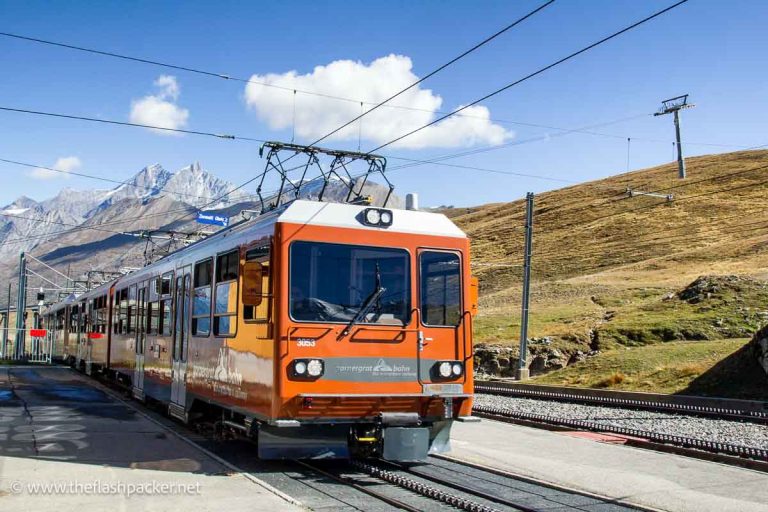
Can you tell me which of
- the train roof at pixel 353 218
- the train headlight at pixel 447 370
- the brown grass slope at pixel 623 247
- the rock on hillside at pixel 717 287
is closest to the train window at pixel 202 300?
the train roof at pixel 353 218

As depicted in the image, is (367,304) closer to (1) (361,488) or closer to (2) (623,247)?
(1) (361,488)

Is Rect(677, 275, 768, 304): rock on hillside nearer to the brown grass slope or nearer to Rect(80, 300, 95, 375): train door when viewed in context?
the brown grass slope

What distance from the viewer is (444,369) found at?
33.7 ft

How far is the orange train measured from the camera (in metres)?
9.45

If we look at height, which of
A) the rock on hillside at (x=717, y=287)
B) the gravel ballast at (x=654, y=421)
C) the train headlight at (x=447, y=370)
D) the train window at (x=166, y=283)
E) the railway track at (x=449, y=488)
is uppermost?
the rock on hillside at (x=717, y=287)

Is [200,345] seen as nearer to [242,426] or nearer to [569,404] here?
[242,426]

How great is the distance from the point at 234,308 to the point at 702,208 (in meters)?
82.9

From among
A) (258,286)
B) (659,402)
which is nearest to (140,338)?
(258,286)

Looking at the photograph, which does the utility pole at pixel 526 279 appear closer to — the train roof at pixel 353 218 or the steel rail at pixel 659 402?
the steel rail at pixel 659 402

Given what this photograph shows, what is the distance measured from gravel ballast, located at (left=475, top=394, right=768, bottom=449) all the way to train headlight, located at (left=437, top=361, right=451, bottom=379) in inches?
249

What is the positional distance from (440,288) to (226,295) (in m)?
3.12

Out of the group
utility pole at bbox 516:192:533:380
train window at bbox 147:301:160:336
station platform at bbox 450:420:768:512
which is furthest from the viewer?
utility pole at bbox 516:192:533:380

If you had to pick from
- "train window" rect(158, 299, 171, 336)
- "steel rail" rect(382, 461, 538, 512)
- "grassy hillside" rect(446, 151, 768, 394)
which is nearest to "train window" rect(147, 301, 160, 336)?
"train window" rect(158, 299, 171, 336)

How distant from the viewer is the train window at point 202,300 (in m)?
12.1
